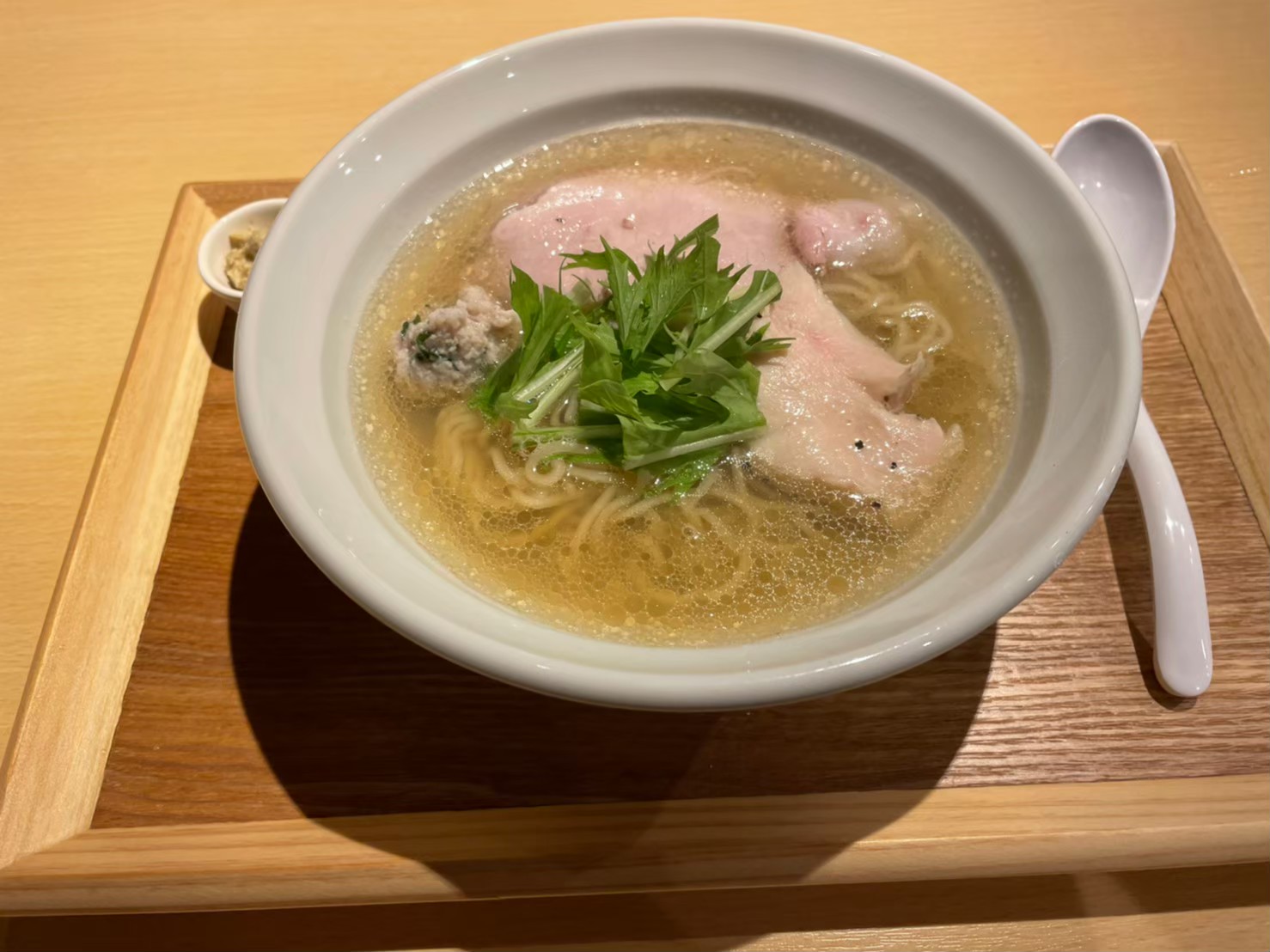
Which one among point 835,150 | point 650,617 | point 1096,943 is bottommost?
point 1096,943

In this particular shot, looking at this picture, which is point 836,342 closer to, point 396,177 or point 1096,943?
point 396,177

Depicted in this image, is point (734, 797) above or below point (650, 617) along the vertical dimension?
below

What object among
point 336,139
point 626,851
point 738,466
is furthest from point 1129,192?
point 336,139

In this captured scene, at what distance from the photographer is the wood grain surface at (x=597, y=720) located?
3.78ft

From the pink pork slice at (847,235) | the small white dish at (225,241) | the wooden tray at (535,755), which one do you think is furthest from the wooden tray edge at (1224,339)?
the small white dish at (225,241)

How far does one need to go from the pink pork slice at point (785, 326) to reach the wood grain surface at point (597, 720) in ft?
1.10

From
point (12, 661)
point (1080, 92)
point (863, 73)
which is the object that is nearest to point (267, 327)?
point (12, 661)

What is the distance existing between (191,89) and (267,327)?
156cm

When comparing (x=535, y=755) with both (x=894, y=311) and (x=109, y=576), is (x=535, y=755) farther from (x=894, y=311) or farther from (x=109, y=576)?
(x=894, y=311)

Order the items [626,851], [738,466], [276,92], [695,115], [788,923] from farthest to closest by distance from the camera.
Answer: [276,92]
[695,115]
[738,466]
[788,923]
[626,851]

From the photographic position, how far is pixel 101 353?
1762mm

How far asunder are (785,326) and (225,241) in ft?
3.81

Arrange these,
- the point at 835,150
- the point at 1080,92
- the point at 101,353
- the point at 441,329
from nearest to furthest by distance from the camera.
→ the point at 441,329 < the point at 835,150 < the point at 101,353 < the point at 1080,92

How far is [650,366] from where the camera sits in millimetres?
1279
